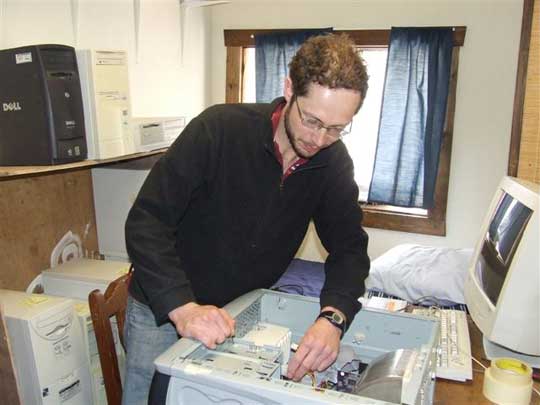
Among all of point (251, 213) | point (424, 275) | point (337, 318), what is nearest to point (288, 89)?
point (251, 213)

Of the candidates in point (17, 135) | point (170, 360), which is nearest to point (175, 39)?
point (17, 135)

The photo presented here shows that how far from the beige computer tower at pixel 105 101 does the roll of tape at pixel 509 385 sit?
147cm

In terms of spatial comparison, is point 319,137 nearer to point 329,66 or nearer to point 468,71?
point 329,66

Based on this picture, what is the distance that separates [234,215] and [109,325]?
677 millimetres

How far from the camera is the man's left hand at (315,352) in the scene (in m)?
0.91

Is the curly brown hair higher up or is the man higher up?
the curly brown hair

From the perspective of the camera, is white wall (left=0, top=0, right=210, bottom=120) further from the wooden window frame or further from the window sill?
the window sill

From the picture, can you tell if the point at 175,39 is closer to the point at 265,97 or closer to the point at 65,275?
the point at 265,97

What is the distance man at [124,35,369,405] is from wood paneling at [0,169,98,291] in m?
0.98

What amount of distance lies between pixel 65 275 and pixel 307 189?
1.33 meters

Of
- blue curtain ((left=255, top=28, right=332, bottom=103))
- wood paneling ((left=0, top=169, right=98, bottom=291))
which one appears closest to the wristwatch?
wood paneling ((left=0, top=169, right=98, bottom=291))

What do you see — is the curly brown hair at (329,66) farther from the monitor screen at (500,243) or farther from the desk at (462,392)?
the desk at (462,392)

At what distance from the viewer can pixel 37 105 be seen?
1.61m

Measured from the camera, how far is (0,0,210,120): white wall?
6.19 feet
